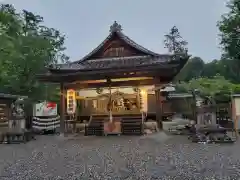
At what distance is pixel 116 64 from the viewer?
15562 mm

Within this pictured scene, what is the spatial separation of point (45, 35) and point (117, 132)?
16.3 m

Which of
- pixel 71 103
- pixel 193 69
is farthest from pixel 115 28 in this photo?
pixel 193 69

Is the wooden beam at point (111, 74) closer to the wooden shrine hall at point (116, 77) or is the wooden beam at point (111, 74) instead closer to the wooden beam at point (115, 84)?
the wooden shrine hall at point (116, 77)

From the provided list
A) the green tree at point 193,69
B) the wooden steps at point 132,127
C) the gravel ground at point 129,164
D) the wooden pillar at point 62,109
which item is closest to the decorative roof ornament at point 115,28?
the wooden pillar at point 62,109

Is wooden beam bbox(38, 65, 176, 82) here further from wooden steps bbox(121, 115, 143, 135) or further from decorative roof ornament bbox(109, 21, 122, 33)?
decorative roof ornament bbox(109, 21, 122, 33)

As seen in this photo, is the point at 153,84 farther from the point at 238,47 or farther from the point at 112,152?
the point at 238,47

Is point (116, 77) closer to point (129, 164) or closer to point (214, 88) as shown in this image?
point (129, 164)

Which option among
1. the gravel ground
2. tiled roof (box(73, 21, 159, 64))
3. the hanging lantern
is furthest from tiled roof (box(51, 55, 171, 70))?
the gravel ground

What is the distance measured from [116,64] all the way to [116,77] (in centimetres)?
87

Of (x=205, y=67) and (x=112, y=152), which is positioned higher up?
(x=205, y=67)

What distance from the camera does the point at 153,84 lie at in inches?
590

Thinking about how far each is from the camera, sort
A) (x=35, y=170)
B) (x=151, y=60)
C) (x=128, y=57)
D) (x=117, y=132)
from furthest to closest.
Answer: (x=128, y=57)
(x=151, y=60)
(x=117, y=132)
(x=35, y=170)

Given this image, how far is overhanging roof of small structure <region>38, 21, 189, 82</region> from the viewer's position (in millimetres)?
13828

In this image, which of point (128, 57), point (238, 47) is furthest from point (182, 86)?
point (128, 57)
